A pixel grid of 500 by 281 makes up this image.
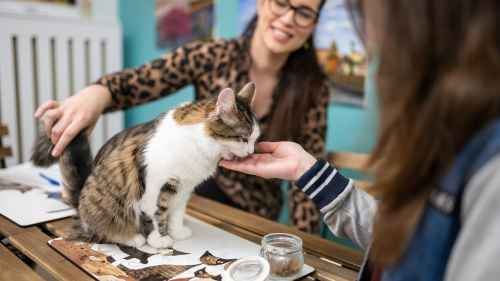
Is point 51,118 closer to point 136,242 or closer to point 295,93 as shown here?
point 136,242

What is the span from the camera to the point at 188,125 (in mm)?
813

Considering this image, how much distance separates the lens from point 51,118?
0.95m

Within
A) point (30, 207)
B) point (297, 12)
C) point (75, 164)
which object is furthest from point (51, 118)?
point (297, 12)

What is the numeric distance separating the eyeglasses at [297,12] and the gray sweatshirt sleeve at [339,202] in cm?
71

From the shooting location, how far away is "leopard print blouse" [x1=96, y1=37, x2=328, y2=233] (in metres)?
1.33

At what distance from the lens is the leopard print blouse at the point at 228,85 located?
1.33 meters

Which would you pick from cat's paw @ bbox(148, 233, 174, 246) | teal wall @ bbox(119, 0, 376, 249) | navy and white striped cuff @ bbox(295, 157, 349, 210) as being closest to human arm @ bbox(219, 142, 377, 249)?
navy and white striped cuff @ bbox(295, 157, 349, 210)

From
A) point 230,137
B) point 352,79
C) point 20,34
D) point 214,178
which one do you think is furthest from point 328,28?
point 20,34

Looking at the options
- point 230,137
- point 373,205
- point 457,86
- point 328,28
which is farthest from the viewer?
point 328,28

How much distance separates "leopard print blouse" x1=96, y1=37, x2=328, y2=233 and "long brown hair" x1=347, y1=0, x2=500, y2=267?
870 mm

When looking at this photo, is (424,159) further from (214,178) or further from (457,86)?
(214,178)

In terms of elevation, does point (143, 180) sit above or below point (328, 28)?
below

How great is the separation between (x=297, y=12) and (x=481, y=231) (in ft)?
3.38

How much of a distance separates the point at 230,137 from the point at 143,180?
0.22 meters
